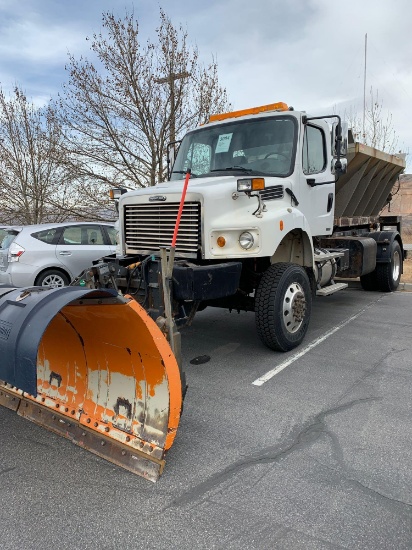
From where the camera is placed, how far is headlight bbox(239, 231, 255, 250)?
4.82 m

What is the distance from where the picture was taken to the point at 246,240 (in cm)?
484

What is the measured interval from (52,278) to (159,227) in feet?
16.0

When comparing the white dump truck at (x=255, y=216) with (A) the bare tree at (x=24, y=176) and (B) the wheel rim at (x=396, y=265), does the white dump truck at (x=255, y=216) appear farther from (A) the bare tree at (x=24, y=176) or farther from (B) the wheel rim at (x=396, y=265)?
(A) the bare tree at (x=24, y=176)

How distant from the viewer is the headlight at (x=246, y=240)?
4824mm

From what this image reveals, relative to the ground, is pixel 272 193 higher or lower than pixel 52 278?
higher

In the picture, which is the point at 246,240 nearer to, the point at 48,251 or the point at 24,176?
the point at 48,251

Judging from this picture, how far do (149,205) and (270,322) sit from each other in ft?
6.27

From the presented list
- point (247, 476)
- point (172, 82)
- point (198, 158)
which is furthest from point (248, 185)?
point (172, 82)

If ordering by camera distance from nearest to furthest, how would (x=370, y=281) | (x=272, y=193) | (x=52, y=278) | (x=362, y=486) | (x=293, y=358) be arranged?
(x=362, y=486)
(x=272, y=193)
(x=293, y=358)
(x=52, y=278)
(x=370, y=281)

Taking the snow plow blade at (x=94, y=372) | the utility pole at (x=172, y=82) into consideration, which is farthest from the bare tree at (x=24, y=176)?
the snow plow blade at (x=94, y=372)

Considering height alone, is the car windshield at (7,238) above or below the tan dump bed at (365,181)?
below

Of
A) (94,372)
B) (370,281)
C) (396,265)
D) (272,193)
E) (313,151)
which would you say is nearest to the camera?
(94,372)

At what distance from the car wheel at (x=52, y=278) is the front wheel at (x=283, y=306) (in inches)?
207

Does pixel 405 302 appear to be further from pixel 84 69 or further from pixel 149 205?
pixel 84 69
